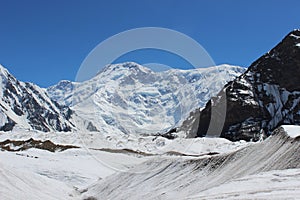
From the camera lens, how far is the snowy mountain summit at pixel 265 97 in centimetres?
10331

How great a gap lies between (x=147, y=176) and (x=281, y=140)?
12.5 metres

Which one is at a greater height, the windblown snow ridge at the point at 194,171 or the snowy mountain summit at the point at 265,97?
the snowy mountain summit at the point at 265,97

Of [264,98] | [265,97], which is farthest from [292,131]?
[265,97]

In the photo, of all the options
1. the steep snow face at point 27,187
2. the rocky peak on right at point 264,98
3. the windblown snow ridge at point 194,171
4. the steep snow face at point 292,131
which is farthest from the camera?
the rocky peak on right at point 264,98

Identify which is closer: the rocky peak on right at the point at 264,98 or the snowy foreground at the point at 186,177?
the snowy foreground at the point at 186,177

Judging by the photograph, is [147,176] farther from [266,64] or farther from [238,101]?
[266,64]

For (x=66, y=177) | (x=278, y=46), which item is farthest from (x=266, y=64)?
(x=66, y=177)

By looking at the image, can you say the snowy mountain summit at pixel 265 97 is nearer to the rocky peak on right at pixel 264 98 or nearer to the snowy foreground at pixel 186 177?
the rocky peak on right at pixel 264 98

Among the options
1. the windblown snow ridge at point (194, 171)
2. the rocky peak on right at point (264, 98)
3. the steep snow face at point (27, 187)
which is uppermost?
the rocky peak on right at point (264, 98)

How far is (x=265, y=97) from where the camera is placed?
110625mm

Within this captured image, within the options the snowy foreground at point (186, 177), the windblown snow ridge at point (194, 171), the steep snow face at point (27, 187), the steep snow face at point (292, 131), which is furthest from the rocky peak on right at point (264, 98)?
the steep snow face at point (292, 131)

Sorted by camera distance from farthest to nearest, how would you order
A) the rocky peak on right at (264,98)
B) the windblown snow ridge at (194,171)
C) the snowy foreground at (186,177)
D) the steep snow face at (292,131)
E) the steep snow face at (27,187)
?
the rocky peak on right at (264,98)
the steep snow face at (27,187)
the steep snow face at (292,131)
the windblown snow ridge at (194,171)
the snowy foreground at (186,177)

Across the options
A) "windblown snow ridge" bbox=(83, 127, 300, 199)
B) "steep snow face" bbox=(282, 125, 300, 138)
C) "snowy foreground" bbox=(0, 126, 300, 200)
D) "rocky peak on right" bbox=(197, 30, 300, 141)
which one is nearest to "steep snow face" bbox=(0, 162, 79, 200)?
"snowy foreground" bbox=(0, 126, 300, 200)

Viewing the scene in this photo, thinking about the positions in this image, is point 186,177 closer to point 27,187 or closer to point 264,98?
point 27,187
